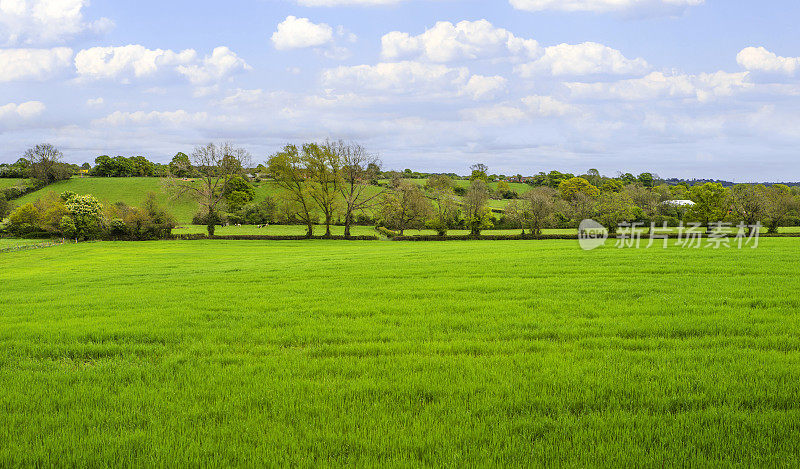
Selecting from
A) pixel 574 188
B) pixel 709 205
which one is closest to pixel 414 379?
pixel 709 205

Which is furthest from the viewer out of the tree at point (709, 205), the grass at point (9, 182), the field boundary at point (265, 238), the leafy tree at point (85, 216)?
the grass at point (9, 182)

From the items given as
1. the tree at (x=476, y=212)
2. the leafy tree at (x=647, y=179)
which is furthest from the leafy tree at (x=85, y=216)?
the leafy tree at (x=647, y=179)

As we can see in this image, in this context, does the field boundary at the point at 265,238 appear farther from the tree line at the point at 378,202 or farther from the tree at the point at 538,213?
the tree at the point at 538,213

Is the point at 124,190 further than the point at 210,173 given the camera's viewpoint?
Yes

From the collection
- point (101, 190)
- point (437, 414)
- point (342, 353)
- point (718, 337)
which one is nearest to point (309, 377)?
point (342, 353)

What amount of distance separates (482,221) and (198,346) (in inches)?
1943

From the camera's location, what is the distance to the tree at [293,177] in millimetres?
52469

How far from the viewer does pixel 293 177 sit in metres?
52.9

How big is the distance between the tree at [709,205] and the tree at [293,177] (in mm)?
45588

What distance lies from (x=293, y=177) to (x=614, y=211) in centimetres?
3819

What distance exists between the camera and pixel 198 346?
7406mm

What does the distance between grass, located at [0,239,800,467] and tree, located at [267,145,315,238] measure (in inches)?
1631

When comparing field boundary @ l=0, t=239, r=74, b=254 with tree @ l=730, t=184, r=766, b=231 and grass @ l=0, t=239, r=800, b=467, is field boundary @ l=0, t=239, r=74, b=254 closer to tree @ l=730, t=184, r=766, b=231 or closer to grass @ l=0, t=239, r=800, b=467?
grass @ l=0, t=239, r=800, b=467

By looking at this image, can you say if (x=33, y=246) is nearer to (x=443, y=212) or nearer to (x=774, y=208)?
(x=443, y=212)
